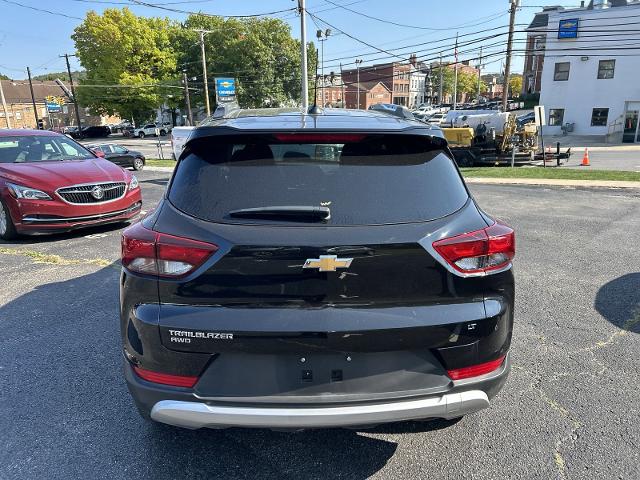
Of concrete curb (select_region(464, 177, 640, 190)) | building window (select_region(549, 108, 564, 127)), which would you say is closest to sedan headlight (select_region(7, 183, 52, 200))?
concrete curb (select_region(464, 177, 640, 190))

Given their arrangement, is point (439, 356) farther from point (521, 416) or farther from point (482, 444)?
point (521, 416)

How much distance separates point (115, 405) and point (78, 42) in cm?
6214

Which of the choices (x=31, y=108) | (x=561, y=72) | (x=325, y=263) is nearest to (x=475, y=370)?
(x=325, y=263)

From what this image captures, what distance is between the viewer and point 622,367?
3369 mm

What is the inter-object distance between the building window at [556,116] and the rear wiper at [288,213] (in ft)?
141

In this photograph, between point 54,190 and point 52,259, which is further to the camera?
Result: point 54,190

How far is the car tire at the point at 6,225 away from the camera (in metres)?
6.75

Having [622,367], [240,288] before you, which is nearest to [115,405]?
[240,288]

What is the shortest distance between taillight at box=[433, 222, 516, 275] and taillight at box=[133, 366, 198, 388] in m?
1.26

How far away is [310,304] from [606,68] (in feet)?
141

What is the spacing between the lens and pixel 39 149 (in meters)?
7.67

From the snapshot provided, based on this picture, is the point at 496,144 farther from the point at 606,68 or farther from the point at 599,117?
the point at 606,68

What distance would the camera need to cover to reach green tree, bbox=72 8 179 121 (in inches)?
2012

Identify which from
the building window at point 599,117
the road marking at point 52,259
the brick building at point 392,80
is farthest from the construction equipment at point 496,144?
the brick building at point 392,80
